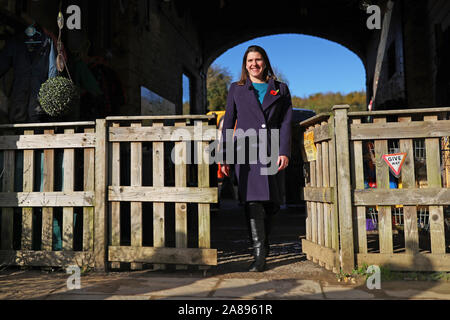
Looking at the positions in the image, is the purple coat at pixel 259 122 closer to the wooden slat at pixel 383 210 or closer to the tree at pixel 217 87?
the wooden slat at pixel 383 210

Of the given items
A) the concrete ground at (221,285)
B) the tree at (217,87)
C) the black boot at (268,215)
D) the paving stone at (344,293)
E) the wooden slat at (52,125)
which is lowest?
the paving stone at (344,293)

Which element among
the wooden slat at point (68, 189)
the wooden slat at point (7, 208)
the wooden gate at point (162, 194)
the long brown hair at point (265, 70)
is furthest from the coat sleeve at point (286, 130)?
the wooden slat at point (7, 208)

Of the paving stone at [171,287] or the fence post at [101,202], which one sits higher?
the fence post at [101,202]

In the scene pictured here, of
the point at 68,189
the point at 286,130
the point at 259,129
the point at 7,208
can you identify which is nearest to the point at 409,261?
the point at 286,130

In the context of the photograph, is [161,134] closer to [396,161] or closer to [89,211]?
[89,211]

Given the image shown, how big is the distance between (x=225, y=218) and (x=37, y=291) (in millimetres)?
4847

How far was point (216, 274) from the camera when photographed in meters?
3.23

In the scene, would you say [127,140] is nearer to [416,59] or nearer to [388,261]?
[388,261]

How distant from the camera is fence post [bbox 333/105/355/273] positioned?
306 centimetres

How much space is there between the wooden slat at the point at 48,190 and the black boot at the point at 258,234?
185 centimetres

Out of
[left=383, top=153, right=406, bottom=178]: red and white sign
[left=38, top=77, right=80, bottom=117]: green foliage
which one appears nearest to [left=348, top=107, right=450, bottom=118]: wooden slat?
[left=383, top=153, right=406, bottom=178]: red and white sign

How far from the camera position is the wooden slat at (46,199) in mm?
3393

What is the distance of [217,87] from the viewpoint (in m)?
34.2
